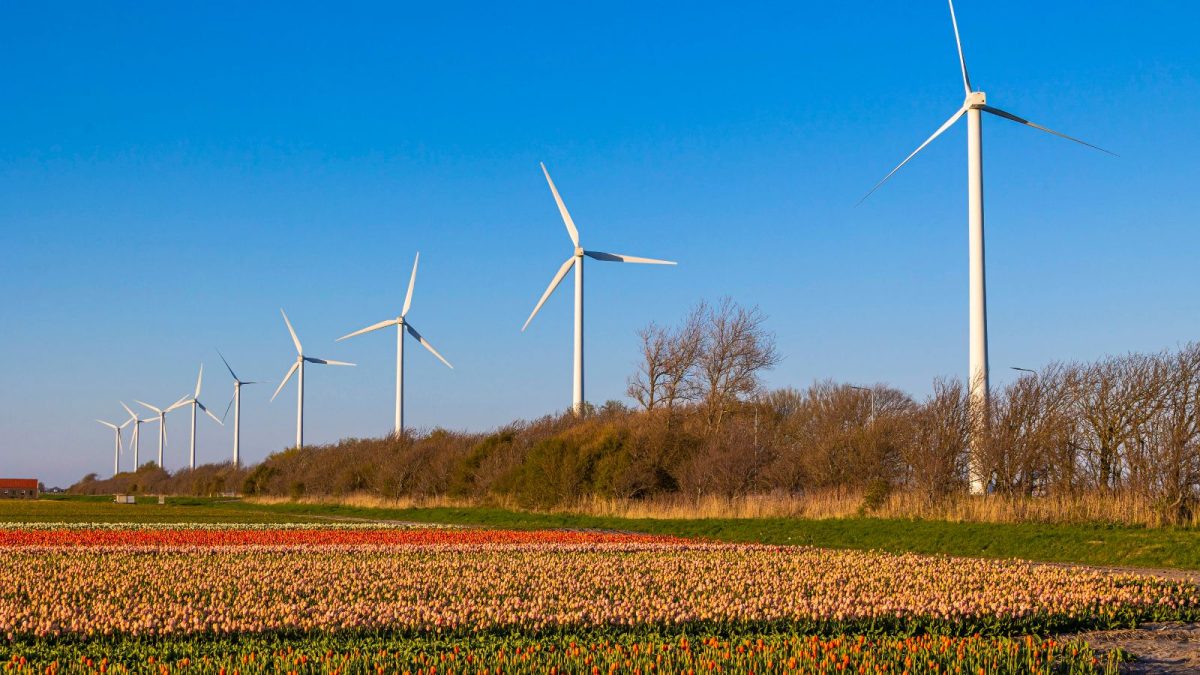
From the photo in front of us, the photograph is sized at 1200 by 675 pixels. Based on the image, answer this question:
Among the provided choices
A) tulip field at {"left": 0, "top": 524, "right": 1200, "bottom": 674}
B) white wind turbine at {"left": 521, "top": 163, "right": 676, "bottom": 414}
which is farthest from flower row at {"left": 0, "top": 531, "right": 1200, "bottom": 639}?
white wind turbine at {"left": 521, "top": 163, "right": 676, "bottom": 414}

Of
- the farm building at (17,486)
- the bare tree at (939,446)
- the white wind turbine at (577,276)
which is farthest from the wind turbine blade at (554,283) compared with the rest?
the farm building at (17,486)

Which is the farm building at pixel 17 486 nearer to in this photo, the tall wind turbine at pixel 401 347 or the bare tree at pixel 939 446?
the tall wind turbine at pixel 401 347

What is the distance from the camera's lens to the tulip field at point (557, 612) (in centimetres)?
1270

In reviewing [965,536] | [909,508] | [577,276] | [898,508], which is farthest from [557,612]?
[577,276]

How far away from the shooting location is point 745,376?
2837 inches

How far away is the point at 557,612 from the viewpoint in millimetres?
16844

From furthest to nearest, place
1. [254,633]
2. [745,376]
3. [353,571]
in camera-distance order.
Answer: [745,376] → [353,571] → [254,633]

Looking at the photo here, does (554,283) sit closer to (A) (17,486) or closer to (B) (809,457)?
(B) (809,457)

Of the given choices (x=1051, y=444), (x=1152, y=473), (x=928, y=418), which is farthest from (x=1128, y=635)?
(x=928, y=418)

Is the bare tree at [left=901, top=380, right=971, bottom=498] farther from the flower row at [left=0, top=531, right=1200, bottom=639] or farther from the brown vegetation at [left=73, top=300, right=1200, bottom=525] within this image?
the flower row at [left=0, top=531, right=1200, bottom=639]

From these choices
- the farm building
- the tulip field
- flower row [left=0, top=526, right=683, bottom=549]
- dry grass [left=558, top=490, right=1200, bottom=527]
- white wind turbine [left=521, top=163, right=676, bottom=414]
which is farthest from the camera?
the farm building

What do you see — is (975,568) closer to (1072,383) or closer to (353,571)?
(353,571)

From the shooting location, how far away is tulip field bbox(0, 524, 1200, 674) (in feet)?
41.7

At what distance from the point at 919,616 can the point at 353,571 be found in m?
11.2
